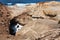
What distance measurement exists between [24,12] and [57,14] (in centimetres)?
134

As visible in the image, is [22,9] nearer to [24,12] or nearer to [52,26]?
[24,12]

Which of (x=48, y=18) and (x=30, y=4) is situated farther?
(x=30, y=4)

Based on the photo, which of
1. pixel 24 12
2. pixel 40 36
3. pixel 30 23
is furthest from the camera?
pixel 24 12

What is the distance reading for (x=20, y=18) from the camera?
22.2 feet

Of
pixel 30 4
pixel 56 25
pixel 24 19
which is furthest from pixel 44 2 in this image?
pixel 56 25

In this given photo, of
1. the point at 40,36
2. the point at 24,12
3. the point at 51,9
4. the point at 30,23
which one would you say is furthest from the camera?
the point at 24,12

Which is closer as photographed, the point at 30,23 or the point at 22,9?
the point at 30,23

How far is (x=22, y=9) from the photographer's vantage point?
23.8ft

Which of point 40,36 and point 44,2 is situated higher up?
point 44,2

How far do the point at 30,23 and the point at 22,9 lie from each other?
1.36 meters

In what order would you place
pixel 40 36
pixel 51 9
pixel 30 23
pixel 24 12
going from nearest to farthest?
pixel 40 36
pixel 30 23
pixel 51 9
pixel 24 12

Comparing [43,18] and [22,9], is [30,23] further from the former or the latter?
[22,9]

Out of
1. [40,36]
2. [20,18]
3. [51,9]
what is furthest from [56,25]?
[20,18]

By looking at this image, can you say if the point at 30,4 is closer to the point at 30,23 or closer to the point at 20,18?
the point at 20,18
